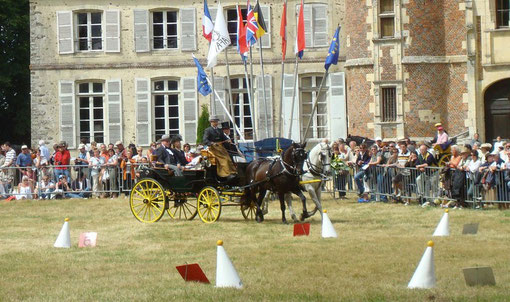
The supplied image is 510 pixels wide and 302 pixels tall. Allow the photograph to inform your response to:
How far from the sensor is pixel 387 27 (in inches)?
1318

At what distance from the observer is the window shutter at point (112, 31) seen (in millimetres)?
37000

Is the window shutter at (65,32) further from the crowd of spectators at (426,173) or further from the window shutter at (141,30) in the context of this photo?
the crowd of spectators at (426,173)

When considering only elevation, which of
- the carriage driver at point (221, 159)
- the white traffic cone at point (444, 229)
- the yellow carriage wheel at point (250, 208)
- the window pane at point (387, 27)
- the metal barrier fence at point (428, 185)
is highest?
the window pane at point (387, 27)

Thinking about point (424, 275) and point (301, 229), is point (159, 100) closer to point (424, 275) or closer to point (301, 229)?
point (301, 229)

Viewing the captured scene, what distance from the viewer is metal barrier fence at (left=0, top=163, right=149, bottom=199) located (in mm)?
27703

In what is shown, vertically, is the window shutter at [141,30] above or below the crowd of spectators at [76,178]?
above

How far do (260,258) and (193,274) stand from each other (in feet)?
7.33

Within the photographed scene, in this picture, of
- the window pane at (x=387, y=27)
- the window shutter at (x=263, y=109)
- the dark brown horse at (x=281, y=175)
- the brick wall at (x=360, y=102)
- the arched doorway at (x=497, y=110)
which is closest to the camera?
the dark brown horse at (x=281, y=175)

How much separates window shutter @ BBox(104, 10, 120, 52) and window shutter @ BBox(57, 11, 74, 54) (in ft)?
4.20

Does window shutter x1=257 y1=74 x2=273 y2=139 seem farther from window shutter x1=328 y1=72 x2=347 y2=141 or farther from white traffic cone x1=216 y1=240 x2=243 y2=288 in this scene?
white traffic cone x1=216 y1=240 x2=243 y2=288

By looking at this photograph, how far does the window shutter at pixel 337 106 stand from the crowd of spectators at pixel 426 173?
801 centimetres

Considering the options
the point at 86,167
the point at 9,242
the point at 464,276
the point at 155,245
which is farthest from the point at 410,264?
the point at 86,167

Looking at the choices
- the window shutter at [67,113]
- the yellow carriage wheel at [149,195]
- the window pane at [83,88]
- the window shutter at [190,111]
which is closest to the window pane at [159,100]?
the window shutter at [190,111]

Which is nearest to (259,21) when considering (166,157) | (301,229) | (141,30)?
(166,157)
